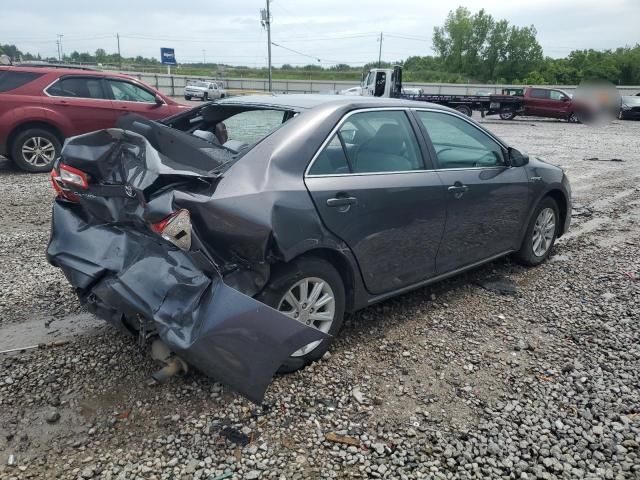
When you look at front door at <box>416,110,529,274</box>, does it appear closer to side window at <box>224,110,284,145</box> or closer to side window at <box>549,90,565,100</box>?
side window at <box>224,110,284,145</box>

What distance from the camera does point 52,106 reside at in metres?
8.89

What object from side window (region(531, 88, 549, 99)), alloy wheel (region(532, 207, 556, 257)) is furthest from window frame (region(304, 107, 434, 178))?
side window (region(531, 88, 549, 99))

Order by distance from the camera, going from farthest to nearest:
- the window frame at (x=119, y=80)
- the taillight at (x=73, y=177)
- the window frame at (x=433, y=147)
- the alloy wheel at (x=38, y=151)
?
the window frame at (x=119, y=80) → the alloy wheel at (x=38, y=151) → the window frame at (x=433, y=147) → the taillight at (x=73, y=177)

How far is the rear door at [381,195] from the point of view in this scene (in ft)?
10.5

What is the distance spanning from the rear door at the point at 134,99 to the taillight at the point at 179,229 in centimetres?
764

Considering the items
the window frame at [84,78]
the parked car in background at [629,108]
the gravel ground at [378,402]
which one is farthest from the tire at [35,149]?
the parked car in background at [629,108]

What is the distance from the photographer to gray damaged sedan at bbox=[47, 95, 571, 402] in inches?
103

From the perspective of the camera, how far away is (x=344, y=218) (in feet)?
10.5

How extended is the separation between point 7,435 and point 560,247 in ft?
17.7

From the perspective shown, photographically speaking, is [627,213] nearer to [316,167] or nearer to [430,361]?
[430,361]

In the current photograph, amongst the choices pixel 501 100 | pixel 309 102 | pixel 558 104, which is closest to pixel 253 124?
pixel 309 102

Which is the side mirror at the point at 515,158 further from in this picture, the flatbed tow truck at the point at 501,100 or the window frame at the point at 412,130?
the flatbed tow truck at the point at 501,100

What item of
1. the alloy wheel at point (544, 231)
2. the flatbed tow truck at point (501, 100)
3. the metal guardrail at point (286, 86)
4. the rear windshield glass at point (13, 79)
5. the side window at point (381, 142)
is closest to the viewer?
the side window at point (381, 142)

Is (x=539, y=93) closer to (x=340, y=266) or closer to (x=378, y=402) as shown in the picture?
(x=340, y=266)
